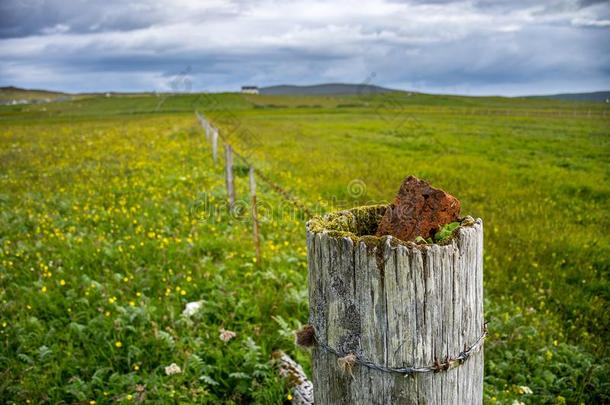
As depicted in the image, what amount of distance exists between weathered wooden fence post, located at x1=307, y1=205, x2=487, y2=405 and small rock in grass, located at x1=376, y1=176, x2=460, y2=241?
0.16 m

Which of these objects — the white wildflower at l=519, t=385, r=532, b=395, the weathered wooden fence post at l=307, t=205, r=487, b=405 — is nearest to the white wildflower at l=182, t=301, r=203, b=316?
the white wildflower at l=519, t=385, r=532, b=395

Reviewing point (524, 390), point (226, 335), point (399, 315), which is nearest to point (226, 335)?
point (226, 335)

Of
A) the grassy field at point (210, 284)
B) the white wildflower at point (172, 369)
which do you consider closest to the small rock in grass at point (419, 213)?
the grassy field at point (210, 284)

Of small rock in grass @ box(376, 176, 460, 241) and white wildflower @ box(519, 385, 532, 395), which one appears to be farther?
white wildflower @ box(519, 385, 532, 395)

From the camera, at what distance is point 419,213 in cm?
180

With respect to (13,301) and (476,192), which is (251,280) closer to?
(13,301)

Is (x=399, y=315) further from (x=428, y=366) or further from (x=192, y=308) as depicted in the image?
(x=192, y=308)

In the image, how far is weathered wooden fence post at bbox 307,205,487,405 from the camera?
4.71ft

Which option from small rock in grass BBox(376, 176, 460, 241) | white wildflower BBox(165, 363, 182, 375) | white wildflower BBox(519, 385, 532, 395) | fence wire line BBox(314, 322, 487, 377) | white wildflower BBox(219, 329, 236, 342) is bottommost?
white wildflower BBox(519, 385, 532, 395)

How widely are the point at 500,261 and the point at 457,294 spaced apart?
6.87m

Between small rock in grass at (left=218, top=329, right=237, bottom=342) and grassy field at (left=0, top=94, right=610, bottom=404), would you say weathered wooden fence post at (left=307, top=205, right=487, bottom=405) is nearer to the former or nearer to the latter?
grassy field at (left=0, top=94, right=610, bottom=404)

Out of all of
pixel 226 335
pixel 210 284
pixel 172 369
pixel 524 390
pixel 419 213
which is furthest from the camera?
pixel 210 284

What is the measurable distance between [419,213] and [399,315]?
497 millimetres

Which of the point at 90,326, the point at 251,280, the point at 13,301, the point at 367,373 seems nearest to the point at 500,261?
the point at 251,280
